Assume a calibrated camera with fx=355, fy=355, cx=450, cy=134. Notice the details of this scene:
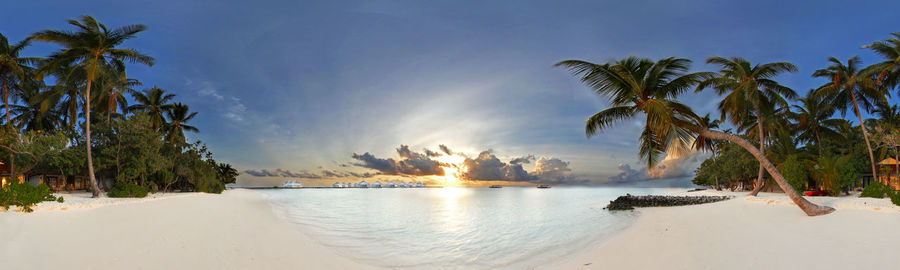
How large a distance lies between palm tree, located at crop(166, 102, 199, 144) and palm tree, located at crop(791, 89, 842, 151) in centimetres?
6072

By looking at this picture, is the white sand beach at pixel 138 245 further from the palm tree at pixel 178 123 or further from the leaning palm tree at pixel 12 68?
the palm tree at pixel 178 123

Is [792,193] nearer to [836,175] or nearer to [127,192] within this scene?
[836,175]

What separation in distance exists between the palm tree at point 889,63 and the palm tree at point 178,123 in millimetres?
59031

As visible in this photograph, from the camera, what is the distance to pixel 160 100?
125 feet

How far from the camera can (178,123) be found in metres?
41.8

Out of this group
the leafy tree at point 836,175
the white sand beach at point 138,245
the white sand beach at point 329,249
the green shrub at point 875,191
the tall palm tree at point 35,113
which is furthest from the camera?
the tall palm tree at point 35,113

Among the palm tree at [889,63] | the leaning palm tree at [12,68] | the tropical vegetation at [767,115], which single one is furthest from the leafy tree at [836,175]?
the leaning palm tree at [12,68]

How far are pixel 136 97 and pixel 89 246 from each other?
124 feet

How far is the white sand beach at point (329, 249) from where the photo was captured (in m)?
6.47

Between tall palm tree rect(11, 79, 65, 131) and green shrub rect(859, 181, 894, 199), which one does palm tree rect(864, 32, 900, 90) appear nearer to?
green shrub rect(859, 181, 894, 199)

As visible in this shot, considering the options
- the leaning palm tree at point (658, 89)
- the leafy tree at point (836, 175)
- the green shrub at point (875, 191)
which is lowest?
the green shrub at point (875, 191)

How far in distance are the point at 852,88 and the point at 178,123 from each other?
60467mm

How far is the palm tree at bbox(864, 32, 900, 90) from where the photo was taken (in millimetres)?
20297

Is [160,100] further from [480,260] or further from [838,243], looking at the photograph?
[838,243]
